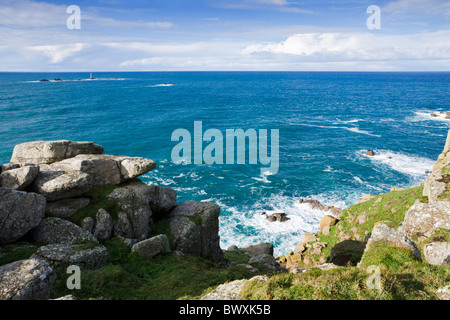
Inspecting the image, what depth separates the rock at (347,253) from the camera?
25.7 meters

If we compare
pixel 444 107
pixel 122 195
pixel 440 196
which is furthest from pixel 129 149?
pixel 444 107

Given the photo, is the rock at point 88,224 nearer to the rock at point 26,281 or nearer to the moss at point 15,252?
the moss at point 15,252

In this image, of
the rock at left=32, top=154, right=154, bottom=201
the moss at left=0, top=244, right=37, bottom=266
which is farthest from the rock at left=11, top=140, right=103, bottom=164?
the moss at left=0, top=244, right=37, bottom=266

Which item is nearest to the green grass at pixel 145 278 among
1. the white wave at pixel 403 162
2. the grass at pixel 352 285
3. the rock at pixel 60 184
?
the grass at pixel 352 285

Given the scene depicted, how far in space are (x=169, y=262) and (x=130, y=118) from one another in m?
109

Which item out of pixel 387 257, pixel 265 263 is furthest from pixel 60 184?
pixel 387 257

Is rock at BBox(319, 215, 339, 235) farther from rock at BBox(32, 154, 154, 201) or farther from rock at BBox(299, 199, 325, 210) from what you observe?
rock at BBox(32, 154, 154, 201)

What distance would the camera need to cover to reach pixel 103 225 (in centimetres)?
2472

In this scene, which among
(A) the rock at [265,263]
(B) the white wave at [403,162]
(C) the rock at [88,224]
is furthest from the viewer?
(B) the white wave at [403,162]

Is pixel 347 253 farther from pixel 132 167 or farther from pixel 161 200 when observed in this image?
pixel 132 167

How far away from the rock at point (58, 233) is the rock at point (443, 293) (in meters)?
22.1

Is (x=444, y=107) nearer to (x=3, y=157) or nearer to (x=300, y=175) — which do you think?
(x=300, y=175)

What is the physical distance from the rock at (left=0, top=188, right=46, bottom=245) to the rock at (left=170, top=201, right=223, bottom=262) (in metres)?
11.9

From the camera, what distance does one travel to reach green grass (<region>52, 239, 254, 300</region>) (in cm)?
1786
